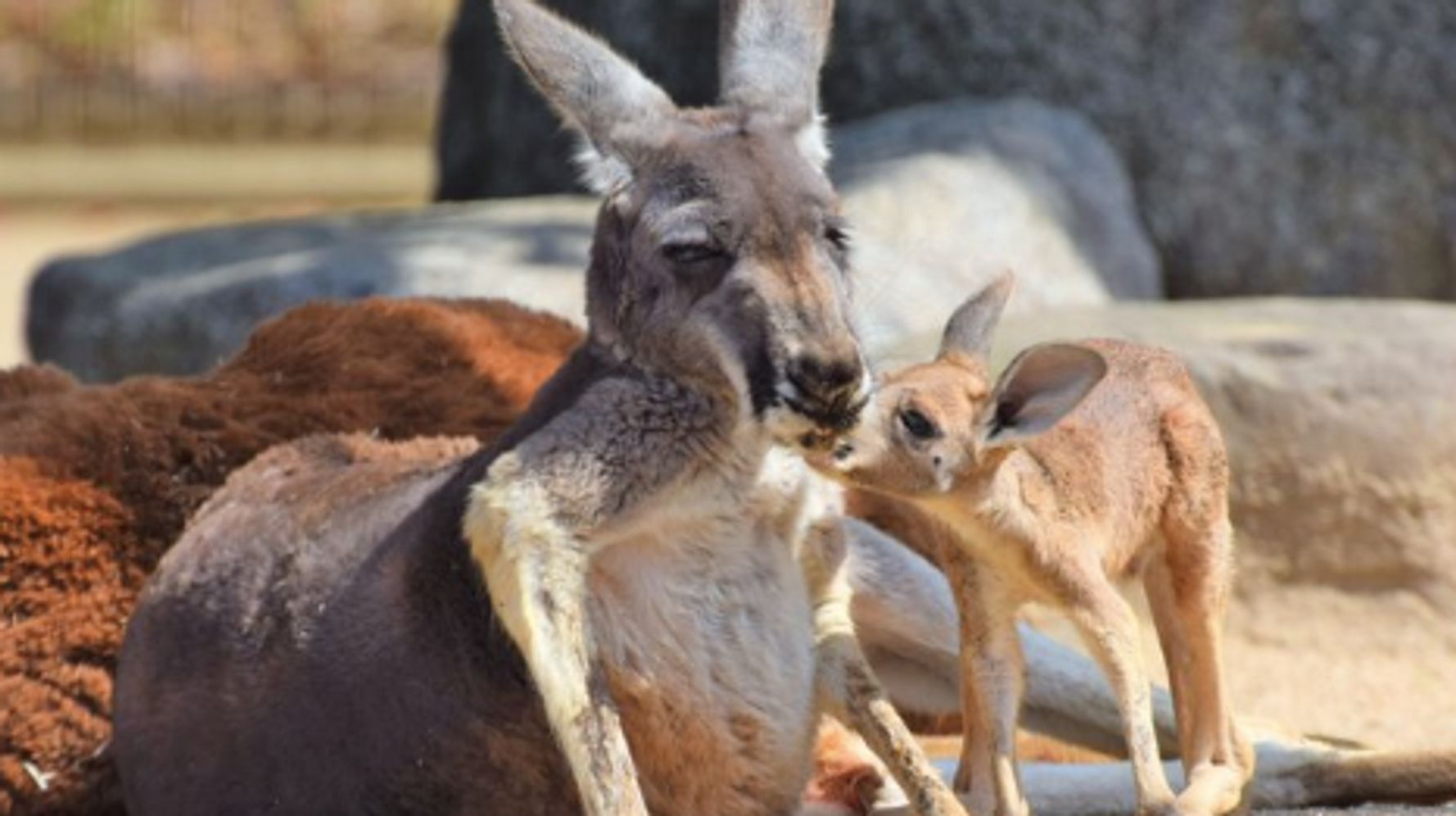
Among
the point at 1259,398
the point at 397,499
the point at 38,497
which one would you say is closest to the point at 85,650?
the point at 38,497

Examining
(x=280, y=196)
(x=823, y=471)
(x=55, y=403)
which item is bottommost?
(x=280, y=196)

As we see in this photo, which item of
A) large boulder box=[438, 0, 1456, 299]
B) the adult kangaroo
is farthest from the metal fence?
the adult kangaroo

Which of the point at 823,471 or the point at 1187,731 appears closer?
the point at 823,471

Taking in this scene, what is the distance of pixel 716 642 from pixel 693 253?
57 centimetres

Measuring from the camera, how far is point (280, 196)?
15453 mm

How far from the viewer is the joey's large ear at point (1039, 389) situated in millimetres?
4234

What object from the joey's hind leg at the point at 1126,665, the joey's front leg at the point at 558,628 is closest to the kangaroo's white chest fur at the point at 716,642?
the joey's front leg at the point at 558,628

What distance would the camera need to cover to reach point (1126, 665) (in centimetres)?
429

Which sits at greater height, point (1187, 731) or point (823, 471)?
point (823, 471)

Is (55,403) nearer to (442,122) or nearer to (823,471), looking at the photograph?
(823,471)

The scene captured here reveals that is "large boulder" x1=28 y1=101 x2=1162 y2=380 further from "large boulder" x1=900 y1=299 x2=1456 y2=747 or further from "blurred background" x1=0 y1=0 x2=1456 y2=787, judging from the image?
"large boulder" x1=900 y1=299 x2=1456 y2=747

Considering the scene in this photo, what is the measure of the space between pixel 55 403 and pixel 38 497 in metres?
0.35

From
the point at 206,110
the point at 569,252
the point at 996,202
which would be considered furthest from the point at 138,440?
the point at 206,110

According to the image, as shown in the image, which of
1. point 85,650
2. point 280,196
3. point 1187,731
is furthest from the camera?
point 280,196
